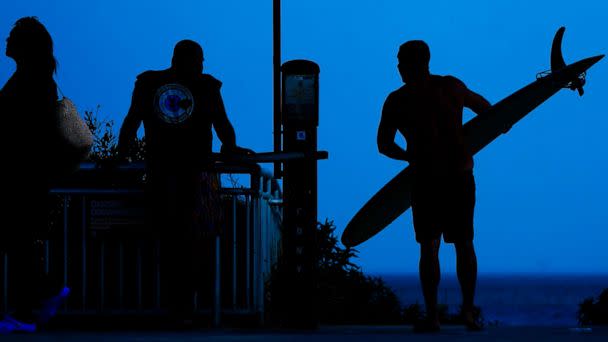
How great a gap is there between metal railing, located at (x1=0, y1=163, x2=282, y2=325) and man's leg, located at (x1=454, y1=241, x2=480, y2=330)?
173 centimetres

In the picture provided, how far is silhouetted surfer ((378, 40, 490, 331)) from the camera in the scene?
7.66 metres

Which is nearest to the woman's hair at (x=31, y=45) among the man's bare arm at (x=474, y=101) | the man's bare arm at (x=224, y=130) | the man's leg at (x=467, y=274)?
the man's bare arm at (x=224, y=130)

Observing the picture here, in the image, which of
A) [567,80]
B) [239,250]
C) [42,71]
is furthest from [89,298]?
[567,80]

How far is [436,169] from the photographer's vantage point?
25.1 ft

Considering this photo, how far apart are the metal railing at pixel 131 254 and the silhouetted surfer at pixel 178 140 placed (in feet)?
2.05

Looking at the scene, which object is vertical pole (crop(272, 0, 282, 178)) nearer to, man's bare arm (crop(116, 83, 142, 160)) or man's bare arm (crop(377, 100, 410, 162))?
man's bare arm (crop(377, 100, 410, 162))

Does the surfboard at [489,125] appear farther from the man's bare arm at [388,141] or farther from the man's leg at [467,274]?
the man's leg at [467,274]

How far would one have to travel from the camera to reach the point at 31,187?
7.19 meters

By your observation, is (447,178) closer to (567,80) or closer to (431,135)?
(431,135)

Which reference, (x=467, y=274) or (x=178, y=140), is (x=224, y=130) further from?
(x=467, y=274)

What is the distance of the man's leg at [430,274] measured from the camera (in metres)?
7.71

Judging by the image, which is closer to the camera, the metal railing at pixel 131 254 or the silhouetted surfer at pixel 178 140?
the silhouetted surfer at pixel 178 140

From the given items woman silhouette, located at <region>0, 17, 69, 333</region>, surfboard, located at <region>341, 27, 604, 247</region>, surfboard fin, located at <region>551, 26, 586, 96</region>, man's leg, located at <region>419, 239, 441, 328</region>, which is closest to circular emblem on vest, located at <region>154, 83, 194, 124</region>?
woman silhouette, located at <region>0, 17, 69, 333</region>

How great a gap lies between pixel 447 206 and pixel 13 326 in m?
2.79
